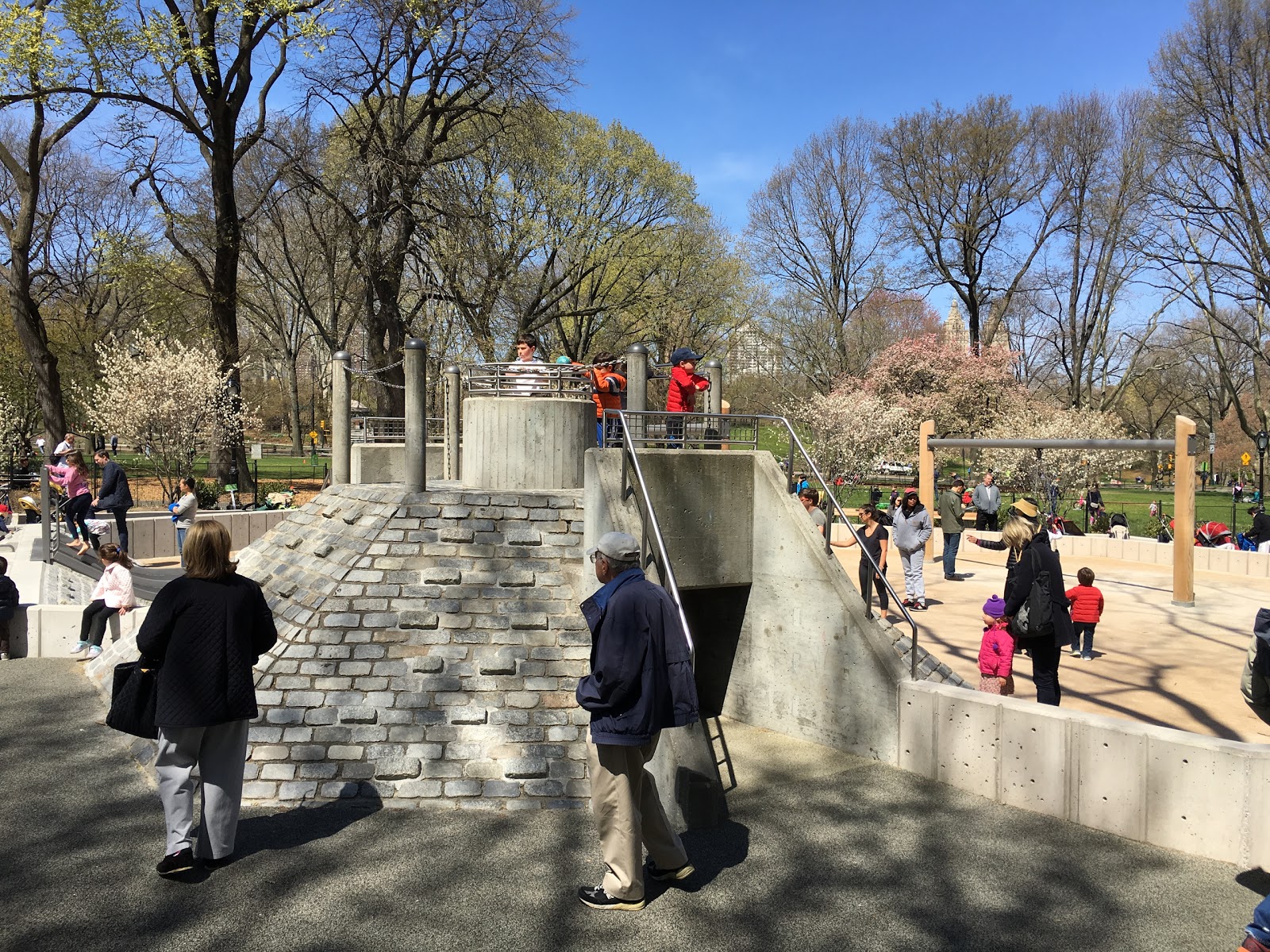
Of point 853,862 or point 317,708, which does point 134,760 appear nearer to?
point 317,708

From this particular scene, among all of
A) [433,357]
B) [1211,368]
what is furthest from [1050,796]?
[1211,368]

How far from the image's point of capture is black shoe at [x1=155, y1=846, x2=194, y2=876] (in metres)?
4.72

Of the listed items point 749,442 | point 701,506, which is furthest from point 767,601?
point 749,442

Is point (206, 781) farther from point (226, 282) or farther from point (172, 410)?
point (172, 410)

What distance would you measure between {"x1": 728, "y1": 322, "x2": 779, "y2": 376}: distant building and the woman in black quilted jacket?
4031cm

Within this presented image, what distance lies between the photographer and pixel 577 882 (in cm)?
487

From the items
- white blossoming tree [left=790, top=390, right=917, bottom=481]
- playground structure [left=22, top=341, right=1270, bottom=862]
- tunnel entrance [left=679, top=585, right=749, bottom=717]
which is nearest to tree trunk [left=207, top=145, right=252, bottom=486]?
playground structure [left=22, top=341, right=1270, bottom=862]

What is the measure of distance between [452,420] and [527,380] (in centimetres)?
277

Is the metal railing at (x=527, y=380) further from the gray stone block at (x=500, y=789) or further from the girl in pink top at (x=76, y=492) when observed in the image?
the girl in pink top at (x=76, y=492)

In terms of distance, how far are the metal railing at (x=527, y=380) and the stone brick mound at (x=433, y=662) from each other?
1.44 m

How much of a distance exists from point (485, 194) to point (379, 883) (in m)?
27.0

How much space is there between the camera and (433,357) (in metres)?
34.3

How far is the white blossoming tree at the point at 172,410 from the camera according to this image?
84.7 ft

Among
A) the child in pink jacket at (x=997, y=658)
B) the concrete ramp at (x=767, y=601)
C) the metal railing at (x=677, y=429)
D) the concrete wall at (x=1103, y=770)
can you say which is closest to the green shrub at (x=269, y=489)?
the metal railing at (x=677, y=429)
